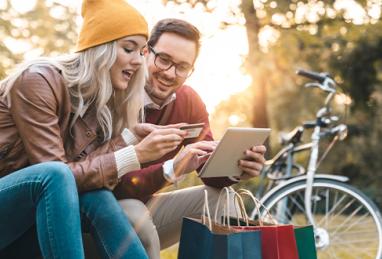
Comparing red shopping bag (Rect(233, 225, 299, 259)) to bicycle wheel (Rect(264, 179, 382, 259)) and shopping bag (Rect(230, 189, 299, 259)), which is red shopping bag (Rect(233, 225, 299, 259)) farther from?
bicycle wheel (Rect(264, 179, 382, 259))

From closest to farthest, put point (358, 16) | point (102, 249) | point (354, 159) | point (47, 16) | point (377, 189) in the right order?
1. point (102, 249)
2. point (358, 16)
3. point (377, 189)
4. point (354, 159)
5. point (47, 16)

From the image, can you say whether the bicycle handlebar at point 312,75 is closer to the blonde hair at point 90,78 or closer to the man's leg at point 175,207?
the man's leg at point 175,207

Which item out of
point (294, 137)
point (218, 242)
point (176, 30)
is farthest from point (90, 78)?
point (294, 137)

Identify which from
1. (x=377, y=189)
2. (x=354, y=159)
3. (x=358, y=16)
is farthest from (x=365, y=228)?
(x=354, y=159)

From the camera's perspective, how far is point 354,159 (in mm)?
10078

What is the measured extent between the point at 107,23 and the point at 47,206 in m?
0.77

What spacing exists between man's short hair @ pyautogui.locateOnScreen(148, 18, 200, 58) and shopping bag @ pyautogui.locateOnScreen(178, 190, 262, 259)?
3.24 feet

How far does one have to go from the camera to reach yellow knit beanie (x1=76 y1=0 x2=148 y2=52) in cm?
257

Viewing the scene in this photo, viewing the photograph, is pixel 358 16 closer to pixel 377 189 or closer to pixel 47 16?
pixel 377 189

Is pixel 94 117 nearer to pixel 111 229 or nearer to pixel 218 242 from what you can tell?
pixel 111 229

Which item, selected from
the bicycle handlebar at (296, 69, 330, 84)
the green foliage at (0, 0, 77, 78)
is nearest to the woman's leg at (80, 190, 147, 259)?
the bicycle handlebar at (296, 69, 330, 84)

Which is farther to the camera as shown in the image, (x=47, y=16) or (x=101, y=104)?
(x=47, y=16)

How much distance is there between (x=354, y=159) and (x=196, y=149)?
311 inches

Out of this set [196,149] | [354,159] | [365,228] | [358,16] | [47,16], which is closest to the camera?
[196,149]
